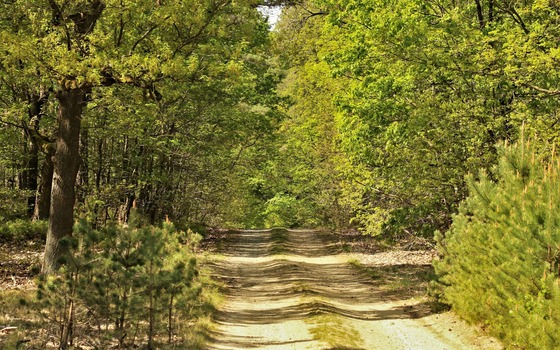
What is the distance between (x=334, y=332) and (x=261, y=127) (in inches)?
729

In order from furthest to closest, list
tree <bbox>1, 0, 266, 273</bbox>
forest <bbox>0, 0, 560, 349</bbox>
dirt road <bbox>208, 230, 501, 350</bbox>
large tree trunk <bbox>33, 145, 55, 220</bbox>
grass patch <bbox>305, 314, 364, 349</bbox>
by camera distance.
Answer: large tree trunk <bbox>33, 145, 55, 220</bbox>, tree <bbox>1, 0, 266, 273</bbox>, dirt road <bbox>208, 230, 501, 350</bbox>, grass patch <bbox>305, 314, 364, 349</bbox>, forest <bbox>0, 0, 560, 349</bbox>

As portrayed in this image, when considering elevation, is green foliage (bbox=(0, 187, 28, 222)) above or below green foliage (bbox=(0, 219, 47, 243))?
above

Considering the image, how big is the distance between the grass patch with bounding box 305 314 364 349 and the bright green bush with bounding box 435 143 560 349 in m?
2.53

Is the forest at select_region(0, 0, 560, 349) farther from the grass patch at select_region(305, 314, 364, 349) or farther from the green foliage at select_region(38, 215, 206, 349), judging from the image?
the grass patch at select_region(305, 314, 364, 349)

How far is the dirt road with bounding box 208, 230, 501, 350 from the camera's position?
12375 millimetres

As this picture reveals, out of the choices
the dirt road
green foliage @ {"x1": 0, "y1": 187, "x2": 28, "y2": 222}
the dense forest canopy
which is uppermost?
the dense forest canopy

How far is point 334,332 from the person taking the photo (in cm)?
1257

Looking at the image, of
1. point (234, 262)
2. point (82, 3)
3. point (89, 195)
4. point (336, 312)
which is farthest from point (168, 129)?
point (336, 312)

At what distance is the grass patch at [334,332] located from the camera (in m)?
11.8

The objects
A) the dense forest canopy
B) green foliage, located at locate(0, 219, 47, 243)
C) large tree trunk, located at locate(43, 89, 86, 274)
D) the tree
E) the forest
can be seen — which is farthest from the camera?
green foliage, located at locate(0, 219, 47, 243)

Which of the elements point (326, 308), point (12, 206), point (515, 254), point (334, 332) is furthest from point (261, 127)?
point (515, 254)

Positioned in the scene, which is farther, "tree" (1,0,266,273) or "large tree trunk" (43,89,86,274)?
"large tree trunk" (43,89,86,274)

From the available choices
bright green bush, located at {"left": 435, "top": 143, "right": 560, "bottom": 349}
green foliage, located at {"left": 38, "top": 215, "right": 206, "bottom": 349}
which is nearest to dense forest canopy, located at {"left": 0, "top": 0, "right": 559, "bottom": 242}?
bright green bush, located at {"left": 435, "top": 143, "right": 560, "bottom": 349}

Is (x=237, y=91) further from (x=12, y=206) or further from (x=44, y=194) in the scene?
(x=12, y=206)
